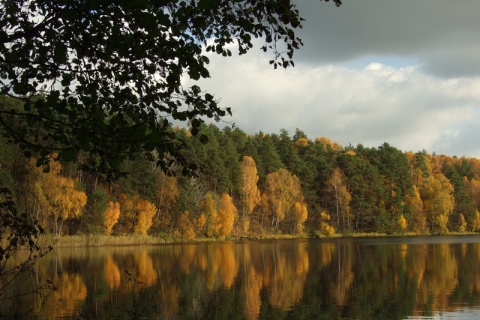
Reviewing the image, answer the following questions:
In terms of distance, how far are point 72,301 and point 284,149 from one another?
7201cm

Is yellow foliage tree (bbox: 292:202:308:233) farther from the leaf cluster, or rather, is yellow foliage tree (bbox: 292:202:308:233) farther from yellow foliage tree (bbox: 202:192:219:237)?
the leaf cluster

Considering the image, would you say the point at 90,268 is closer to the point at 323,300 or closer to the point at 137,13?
the point at 323,300

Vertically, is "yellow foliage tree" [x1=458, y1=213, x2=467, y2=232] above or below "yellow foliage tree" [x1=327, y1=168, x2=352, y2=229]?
below

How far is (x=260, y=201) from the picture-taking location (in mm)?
76562

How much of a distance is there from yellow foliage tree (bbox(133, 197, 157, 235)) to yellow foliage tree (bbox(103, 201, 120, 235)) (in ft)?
9.91

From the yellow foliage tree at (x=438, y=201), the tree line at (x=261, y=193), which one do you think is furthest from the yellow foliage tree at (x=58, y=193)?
the yellow foliage tree at (x=438, y=201)

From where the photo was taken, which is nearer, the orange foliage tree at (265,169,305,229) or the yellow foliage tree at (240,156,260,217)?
the yellow foliage tree at (240,156,260,217)

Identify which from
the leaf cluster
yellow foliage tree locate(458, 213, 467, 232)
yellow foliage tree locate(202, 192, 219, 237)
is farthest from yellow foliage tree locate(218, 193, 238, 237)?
the leaf cluster

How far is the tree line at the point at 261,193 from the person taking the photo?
51.7 m

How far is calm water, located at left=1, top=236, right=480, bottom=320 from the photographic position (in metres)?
15.4

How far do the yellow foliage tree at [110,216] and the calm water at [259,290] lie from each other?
20991mm

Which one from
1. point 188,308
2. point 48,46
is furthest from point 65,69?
point 188,308

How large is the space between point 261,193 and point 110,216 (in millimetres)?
31307

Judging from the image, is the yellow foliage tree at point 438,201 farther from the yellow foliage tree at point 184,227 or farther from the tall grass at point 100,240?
the tall grass at point 100,240
